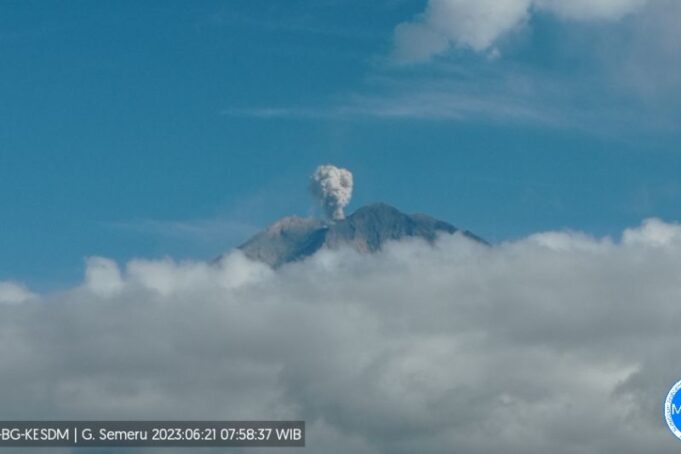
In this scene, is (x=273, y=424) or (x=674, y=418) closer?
(x=674, y=418)

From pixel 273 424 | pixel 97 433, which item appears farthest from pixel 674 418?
pixel 97 433

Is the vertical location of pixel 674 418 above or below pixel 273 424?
below

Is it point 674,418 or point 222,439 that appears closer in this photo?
point 674,418

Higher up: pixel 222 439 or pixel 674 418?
pixel 222 439

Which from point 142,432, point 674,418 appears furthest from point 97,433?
point 674,418

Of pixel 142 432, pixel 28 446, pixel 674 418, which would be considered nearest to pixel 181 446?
pixel 142 432

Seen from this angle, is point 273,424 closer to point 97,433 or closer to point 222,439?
point 222,439

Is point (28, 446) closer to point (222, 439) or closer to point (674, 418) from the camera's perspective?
point (222, 439)

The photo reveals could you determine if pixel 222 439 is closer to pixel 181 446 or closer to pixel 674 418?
pixel 181 446
